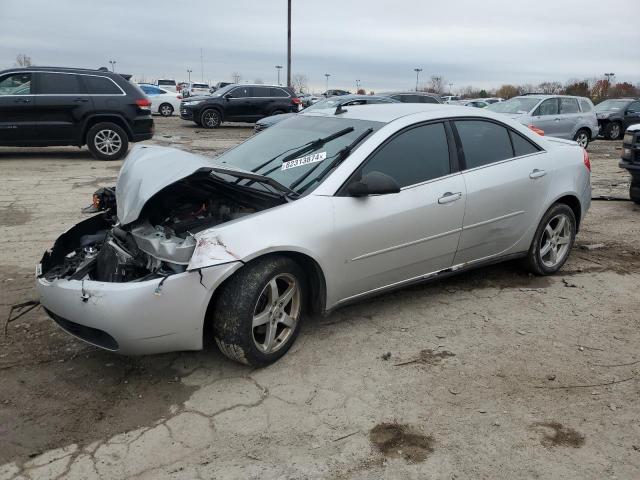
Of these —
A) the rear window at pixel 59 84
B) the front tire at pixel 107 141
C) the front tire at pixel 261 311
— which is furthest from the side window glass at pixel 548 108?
the front tire at pixel 261 311

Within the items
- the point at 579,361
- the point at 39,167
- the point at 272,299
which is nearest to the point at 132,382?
the point at 272,299

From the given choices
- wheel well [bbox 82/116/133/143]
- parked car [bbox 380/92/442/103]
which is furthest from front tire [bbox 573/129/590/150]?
wheel well [bbox 82/116/133/143]

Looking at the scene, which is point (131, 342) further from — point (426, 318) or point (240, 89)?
point (240, 89)

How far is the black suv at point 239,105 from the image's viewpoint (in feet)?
67.1

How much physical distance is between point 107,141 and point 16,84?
195 cm

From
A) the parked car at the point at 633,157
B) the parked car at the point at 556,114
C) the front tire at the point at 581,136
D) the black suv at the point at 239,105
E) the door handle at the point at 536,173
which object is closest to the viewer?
the door handle at the point at 536,173

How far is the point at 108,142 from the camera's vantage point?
11.5m

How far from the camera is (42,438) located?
2.69m

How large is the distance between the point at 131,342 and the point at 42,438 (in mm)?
612

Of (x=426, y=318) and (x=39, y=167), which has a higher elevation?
(x=39, y=167)

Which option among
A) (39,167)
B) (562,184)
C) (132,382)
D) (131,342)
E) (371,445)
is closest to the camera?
(371,445)

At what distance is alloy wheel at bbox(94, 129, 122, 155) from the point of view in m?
11.4

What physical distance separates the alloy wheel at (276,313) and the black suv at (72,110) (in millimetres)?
9360

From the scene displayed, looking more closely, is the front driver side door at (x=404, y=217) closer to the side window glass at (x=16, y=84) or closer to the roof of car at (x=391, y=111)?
the roof of car at (x=391, y=111)
